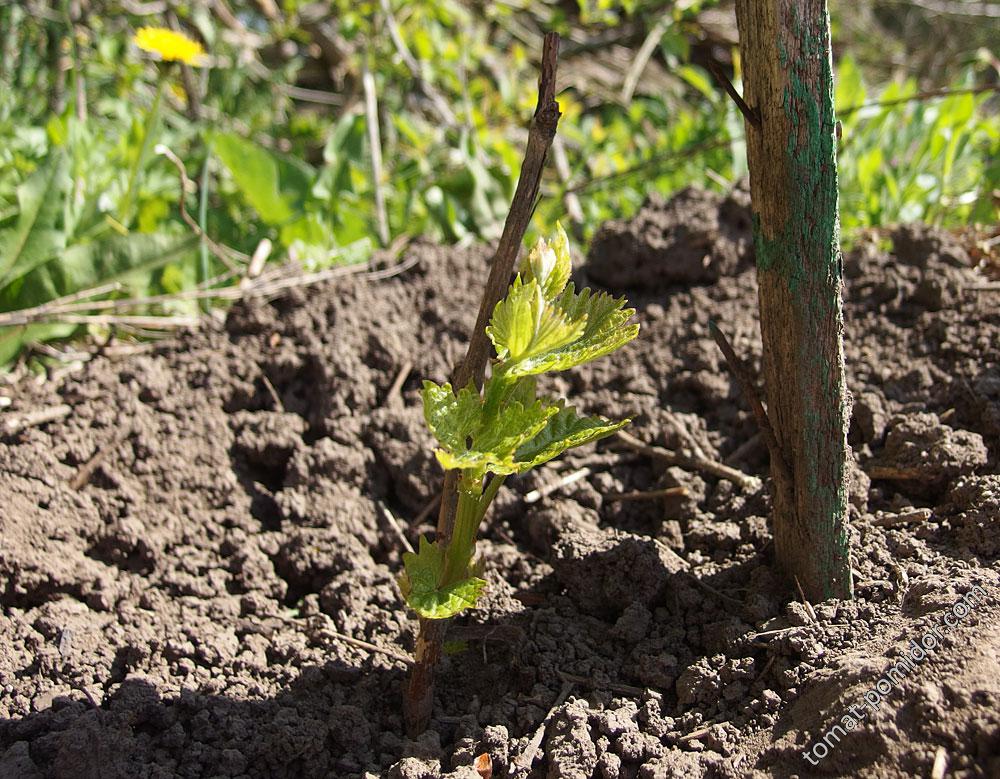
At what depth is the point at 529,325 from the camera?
131 cm

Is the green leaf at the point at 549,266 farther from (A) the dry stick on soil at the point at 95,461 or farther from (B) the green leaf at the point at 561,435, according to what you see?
(A) the dry stick on soil at the point at 95,461

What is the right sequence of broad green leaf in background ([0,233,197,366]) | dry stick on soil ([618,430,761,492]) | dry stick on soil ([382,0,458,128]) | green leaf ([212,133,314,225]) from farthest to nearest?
1. dry stick on soil ([382,0,458,128])
2. green leaf ([212,133,314,225])
3. broad green leaf in background ([0,233,197,366])
4. dry stick on soil ([618,430,761,492])

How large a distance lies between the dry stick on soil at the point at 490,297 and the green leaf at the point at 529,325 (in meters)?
0.09

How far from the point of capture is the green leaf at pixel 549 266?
4.50ft

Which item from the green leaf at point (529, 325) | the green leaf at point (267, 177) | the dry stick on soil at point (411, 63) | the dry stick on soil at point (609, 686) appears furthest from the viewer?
the dry stick on soil at point (411, 63)

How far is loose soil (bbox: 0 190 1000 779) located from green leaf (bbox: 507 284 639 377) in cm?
56

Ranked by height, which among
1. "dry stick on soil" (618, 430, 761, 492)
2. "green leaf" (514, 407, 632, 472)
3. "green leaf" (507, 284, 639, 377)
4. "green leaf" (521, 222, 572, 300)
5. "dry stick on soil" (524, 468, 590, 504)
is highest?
"green leaf" (521, 222, 572, 300)

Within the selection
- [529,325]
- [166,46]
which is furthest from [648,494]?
[166,46]

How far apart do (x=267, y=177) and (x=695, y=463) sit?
6.15ft

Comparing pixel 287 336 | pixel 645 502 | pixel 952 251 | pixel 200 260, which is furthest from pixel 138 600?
pixel 952 251

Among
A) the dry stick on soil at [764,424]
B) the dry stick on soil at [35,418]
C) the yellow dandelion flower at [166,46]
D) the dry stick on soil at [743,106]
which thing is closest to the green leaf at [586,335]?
the dry stick on soil at [764,424]

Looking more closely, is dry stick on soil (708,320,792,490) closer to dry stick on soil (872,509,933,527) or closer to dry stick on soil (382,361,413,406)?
dry stick on soil (872,509,933,527)

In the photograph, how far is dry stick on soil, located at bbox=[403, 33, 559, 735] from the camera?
134 centimetres

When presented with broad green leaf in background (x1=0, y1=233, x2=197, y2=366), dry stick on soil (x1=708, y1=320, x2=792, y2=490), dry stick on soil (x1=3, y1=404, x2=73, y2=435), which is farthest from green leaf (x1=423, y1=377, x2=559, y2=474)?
broad green leaf in background (x1=0, y1=233, x2=197, y2=366)
